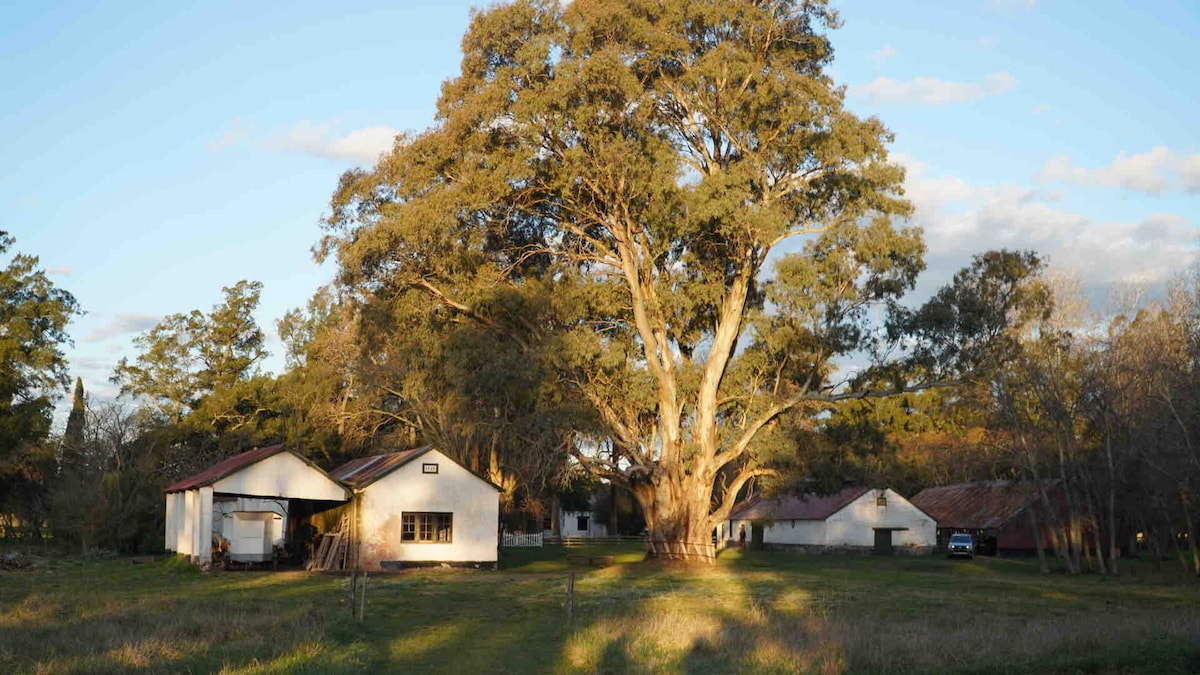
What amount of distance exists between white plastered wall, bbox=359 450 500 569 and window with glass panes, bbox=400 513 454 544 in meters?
0.16

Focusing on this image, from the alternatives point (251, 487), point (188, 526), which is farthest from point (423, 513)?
point (188, 526)

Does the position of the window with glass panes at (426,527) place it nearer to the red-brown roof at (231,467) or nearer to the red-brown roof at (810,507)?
the red-brown roof at (231,467)

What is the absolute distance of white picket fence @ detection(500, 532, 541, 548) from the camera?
8388 cm

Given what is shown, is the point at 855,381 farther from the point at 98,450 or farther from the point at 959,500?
the point at 98,450

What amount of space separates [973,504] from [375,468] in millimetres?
46719

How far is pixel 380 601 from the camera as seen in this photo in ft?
94.2

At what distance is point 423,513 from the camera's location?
142ft

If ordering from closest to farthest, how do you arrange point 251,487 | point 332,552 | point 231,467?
point 251,487 < point 231,467 < point 332,552

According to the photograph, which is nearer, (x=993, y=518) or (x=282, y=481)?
(x=282, y=481)

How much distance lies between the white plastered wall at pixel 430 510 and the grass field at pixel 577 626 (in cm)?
348

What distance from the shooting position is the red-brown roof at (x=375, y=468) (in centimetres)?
4219

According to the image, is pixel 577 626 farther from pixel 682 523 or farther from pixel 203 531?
pixel 682 523

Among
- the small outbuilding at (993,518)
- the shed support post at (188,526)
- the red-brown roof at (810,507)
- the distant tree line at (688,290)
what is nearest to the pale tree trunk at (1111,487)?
the distant tree line at (688,290)

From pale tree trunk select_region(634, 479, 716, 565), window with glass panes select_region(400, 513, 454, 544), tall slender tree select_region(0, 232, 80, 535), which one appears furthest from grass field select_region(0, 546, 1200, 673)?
tall slender tree select_region(0, 232, 80, 535)
